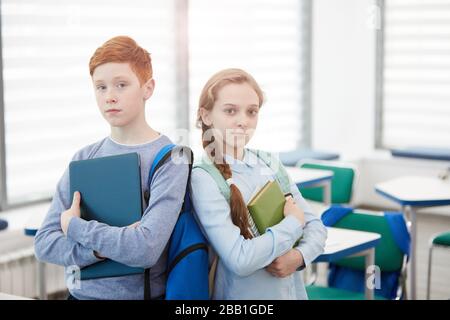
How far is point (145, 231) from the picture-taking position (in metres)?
1.26

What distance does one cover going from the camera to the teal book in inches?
48.9

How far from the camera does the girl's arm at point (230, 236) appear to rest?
4.42 feet

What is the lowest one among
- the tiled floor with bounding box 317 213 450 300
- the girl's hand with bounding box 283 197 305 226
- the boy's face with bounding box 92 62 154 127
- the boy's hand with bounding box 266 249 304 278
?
the tiled floor with bounding box 317 213 450 300

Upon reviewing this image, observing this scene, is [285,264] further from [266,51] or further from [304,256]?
[266,51]

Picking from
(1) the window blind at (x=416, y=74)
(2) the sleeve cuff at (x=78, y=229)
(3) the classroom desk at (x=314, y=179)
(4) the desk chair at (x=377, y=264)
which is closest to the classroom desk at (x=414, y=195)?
(3) the classroom desk at (x=314, y=179)

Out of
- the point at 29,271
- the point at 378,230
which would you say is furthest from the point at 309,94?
the point at 378,230

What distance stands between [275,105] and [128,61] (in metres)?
4.93

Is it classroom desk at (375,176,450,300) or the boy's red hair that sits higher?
the boy's red hair

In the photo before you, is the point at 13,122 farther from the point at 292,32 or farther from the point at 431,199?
the point at 292,32

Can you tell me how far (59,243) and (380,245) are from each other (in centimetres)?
168

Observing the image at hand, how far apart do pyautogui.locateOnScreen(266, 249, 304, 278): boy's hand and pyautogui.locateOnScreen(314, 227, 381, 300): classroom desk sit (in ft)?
3.12

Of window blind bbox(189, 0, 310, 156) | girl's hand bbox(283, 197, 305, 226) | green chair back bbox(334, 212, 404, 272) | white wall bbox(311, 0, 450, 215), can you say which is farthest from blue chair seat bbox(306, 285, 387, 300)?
white wall bbox(311, 0, 450, 215)

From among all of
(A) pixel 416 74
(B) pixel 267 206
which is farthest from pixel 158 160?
(A) pixel 416 74

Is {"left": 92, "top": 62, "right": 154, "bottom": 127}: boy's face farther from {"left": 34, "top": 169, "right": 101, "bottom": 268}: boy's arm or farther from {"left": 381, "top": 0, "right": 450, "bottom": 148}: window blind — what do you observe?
{"left": 381, "top": 0, "right": 450, "bottom": 148}: window blind
